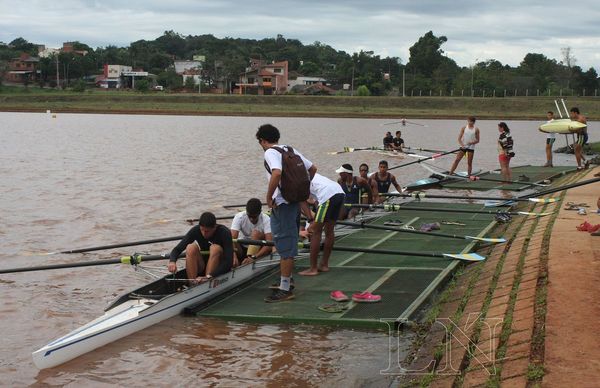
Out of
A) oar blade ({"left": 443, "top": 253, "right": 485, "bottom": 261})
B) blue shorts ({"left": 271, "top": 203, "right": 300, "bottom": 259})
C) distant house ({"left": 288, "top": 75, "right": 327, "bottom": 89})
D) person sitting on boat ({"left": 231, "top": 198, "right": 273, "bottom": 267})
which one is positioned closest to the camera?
blue shorts ({"left": 271, "top": 203, "right": 300, "bottom": 259})

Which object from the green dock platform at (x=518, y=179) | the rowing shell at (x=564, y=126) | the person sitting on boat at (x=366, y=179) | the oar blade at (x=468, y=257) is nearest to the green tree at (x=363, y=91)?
the green dock platform at (x=518, y=179)

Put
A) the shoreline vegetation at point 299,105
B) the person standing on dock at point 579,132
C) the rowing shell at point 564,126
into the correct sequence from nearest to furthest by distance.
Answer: the rowing shell at point 564,126, the person standing on dock at point 579,132, the shoreline vegetation at point 299,105

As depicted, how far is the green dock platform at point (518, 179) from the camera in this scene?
21.8 meters

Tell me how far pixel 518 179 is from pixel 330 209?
1417 centimetres

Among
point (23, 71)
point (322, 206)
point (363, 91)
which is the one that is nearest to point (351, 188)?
point (322, 206)

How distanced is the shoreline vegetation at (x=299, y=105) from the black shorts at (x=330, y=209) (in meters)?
78.7

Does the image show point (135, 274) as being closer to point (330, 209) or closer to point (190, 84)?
point (330, 209)

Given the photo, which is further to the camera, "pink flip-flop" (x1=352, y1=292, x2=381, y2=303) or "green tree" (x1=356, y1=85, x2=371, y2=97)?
"green tree" (x1=356, y1=85, x2=371, y2=97)

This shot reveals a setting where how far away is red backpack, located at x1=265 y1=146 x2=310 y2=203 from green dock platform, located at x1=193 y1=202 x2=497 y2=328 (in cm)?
148

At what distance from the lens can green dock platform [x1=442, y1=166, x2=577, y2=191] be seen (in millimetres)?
21781

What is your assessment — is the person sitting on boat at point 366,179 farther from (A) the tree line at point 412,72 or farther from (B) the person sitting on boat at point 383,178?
(A) the tree line at point 412,72

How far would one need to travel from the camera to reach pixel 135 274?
13.2 metres

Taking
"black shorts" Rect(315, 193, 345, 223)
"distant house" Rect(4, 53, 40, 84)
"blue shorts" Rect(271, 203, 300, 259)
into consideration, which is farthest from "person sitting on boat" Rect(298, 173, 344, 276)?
"distant house" Rect(4, 53, 40, 84)

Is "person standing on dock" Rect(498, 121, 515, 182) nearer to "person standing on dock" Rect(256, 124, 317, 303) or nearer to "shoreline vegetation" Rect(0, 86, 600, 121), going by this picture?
"person standing on dock" Rect(256, 124, 317, 303)
